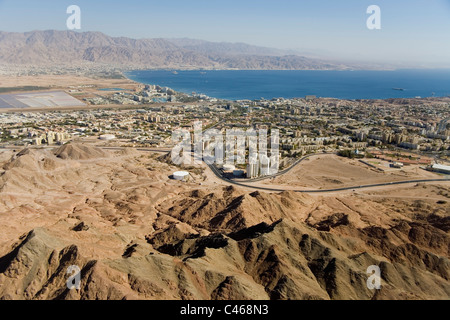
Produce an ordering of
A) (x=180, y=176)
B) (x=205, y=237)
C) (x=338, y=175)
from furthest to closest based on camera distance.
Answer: (x=338, y=175), (x=180, y=176), (x=205, y=237)

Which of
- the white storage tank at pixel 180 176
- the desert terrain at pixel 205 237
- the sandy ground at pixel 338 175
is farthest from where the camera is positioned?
the white storage tank at pixel 180 176

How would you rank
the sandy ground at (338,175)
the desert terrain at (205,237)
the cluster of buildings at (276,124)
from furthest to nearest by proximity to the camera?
the cluster of buildings at (276,124) → the sandy ground at (338,175) → the desert terrain at (205,237)

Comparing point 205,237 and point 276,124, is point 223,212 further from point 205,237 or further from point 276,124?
point 276,124

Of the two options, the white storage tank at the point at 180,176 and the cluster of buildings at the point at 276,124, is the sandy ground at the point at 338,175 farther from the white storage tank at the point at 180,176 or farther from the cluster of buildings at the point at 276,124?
the white storage tank at the point at 180,176

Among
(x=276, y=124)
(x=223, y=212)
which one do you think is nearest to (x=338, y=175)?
(x=223, y=212)

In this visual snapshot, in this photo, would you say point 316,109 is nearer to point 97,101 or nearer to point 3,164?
point 97,101

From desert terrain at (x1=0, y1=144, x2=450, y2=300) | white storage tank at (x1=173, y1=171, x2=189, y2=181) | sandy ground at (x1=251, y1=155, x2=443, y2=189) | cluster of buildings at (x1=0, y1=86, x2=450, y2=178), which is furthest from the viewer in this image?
cluster of buildings at (x1=0, y1=86, x2=450, y2=178)

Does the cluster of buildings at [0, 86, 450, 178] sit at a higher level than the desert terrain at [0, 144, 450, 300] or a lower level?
higher

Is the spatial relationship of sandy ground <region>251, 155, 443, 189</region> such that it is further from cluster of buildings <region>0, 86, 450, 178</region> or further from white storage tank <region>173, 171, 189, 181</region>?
white storage tank <region>173, 171, 189, 181</region>
